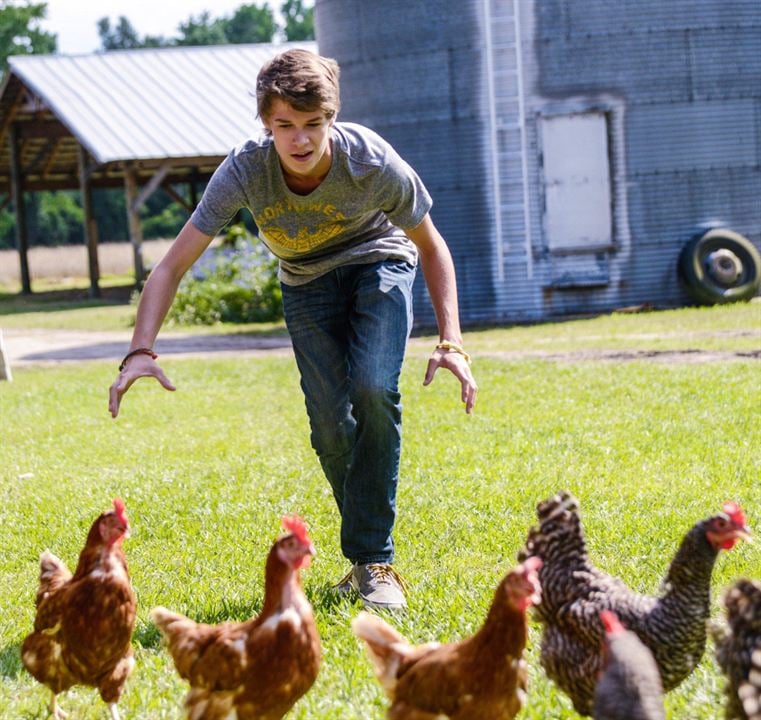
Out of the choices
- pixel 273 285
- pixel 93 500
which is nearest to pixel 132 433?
pixel 93 500

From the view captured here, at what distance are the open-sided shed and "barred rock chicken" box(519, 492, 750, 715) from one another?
2362cm

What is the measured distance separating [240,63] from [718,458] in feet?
88.9

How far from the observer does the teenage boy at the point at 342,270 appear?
180 inches

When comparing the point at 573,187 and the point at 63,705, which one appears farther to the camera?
the point at 573,187

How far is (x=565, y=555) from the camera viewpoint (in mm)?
3953

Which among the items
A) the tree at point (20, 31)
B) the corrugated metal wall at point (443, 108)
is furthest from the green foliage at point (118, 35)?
the corrugated metal wall at point (443, 108)

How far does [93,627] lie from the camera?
12.9 ft

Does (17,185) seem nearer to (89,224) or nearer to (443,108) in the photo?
(89,224)

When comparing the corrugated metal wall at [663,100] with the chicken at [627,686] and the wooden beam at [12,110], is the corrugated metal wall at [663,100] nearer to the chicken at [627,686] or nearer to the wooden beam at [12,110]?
the chicken at [627,686]

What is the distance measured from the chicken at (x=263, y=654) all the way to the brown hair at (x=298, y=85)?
5.21ft

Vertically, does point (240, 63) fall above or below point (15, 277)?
above

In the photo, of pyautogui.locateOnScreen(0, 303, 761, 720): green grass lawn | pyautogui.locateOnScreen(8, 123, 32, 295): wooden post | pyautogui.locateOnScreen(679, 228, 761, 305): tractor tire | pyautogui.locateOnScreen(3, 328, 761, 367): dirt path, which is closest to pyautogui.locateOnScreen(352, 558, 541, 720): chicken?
pyautogui.locateOnScreen(0, 303, 761, 720): green grass lawn

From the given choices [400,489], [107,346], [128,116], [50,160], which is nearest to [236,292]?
[107,346]

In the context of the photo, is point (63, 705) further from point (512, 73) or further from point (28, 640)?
point (512, 73)
